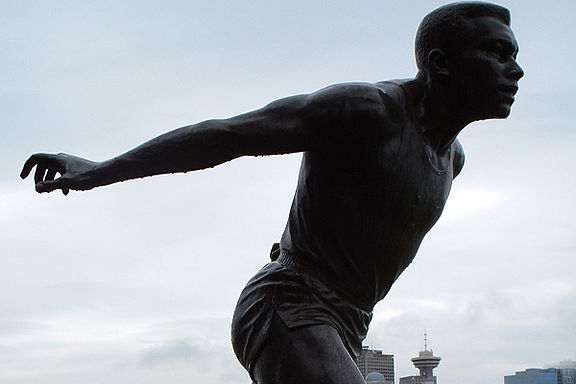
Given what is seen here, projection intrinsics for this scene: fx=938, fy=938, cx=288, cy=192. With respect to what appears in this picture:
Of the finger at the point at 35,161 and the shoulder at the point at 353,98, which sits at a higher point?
the shoulder at the point at 353,98

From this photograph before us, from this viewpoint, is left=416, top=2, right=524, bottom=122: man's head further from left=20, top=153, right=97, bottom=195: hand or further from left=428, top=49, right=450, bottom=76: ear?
left=20, top=153, right=97, bottom=195: hand

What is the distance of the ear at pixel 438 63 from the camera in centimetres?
428

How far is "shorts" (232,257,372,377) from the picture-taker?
4254mm

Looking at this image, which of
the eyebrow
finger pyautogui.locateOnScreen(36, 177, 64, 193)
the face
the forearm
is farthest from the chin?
finger pyautogui.locateOnScreen(36, 177, 64, 193)

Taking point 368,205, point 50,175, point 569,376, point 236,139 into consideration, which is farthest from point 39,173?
point 569,376

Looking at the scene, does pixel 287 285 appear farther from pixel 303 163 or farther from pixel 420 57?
pixel 420 57

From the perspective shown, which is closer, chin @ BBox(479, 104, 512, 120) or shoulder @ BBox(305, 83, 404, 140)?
shoulder @ BBox(305, 83, 404, 140)

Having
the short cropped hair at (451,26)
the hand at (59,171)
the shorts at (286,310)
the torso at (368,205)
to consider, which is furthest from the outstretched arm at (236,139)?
the shorts at (286,310)

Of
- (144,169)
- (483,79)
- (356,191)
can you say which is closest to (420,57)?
(483,79)

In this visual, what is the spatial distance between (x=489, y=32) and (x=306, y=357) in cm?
167

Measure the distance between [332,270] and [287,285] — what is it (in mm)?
220

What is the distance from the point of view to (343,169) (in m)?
4.20

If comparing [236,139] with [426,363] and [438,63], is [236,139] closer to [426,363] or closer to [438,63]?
[438,63]

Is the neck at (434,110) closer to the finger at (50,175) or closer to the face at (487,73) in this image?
the face at (487,73)
